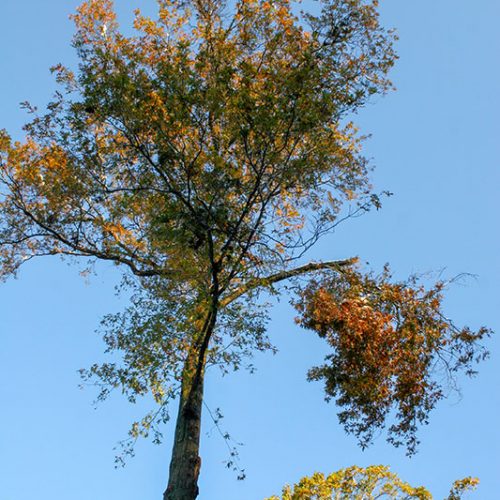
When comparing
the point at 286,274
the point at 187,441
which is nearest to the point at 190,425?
the point at 187,441

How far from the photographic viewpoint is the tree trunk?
10.3 m

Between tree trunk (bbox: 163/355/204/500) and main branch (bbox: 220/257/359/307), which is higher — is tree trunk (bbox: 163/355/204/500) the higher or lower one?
the lower one

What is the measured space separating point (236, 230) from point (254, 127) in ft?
5.21

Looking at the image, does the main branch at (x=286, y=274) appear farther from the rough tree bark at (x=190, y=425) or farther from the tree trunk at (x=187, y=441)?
the tree trunk at (x=187, y=441)

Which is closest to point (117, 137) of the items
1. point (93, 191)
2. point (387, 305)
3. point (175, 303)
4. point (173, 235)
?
point (93, 191)

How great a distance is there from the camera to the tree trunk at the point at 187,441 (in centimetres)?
1034

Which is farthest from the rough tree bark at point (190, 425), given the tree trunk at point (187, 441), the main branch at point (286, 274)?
Answer: the main branch at point (286, 274)

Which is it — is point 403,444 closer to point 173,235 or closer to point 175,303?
point 175,303

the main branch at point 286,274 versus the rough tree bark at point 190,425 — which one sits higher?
the main branch at point 286,274

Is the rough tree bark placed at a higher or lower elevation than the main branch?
lower

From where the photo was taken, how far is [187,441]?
10.9 m

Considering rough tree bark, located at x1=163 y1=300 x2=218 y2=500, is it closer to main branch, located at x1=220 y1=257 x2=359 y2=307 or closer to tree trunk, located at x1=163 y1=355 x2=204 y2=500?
tree trunk, located at x1=163 y1=355 x2=204 y2=500

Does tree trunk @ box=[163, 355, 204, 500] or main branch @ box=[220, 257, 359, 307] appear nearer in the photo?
tree trunk @ box=[163, 355, 204, 500]

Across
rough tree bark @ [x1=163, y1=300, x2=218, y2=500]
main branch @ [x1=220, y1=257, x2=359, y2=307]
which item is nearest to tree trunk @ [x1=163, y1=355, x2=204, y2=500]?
rough tree bark @ [x1=163, y1=300, x2=218, y2=500]
